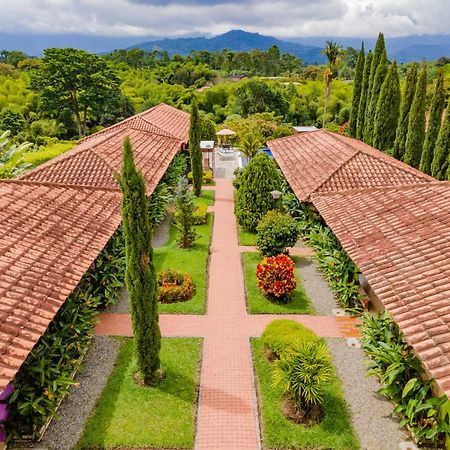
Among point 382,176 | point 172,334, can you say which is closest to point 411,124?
point 382,176

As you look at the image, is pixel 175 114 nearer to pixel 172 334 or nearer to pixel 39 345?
pixel 172 334

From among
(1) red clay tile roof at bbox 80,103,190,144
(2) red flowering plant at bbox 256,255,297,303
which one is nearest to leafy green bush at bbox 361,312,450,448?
(2) red flowering plant at bbox 256,255,297,303

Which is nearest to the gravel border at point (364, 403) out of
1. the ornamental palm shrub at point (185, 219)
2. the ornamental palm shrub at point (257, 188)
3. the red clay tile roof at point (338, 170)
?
the red clay tile roof at point (338, 170)

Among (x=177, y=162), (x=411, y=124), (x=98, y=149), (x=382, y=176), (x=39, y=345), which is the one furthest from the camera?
(x=177, y=162)

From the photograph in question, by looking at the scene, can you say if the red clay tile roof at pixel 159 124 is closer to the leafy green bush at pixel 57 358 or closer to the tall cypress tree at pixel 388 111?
the tall cypress tree at pixel 388 111

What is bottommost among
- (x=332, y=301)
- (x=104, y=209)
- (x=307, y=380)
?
(x=332, y=301)

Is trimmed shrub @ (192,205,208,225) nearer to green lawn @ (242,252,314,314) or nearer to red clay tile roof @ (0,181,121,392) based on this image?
green lawn @ (242,252,314,314)
